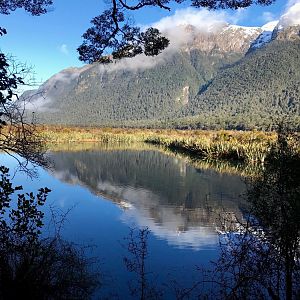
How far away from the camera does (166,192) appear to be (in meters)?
17.0

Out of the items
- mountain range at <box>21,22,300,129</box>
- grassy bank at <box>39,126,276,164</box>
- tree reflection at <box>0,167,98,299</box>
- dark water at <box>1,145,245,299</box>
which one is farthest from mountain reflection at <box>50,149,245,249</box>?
mountain range at <box>21,22,300,129</box>

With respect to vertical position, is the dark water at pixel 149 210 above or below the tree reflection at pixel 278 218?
below

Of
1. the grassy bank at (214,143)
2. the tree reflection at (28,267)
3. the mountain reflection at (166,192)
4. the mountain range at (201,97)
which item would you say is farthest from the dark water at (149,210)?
the mountain range at (201,97)

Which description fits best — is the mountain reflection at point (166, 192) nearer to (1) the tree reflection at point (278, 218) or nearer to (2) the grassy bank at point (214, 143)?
(1) the tree reflection at point (278, 218)

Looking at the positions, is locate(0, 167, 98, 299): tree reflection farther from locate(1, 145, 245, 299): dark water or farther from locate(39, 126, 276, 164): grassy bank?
locate(39, 126, 276, 164): grassy bank

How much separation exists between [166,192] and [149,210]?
3.64m

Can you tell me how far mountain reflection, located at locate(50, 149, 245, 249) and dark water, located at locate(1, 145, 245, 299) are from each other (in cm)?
2

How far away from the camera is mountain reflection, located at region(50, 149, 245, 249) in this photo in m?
11.0

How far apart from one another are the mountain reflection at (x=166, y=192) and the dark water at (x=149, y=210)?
0.08 ft

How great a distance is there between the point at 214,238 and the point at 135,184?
949cm

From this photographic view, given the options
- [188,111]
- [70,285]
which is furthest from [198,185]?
[188,111]

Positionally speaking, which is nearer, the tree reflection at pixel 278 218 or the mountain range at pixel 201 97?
the tree reflection at pixel 278 218

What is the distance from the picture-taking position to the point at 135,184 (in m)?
19.3

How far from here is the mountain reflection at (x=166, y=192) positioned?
1105 centimetres
